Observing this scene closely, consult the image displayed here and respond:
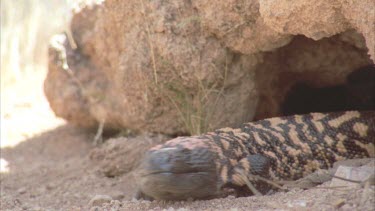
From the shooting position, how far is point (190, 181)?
2688mm

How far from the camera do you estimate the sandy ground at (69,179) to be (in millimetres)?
2291

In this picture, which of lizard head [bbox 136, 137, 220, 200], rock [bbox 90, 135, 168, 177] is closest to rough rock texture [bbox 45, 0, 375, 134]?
rock [bbox 90, 135, 168, 177]

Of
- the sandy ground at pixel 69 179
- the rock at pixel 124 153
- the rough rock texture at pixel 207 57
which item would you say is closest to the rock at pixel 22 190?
→ the sandy ground at pixel 69 179

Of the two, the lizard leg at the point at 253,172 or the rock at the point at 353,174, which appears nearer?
the rock at the point at 353,174

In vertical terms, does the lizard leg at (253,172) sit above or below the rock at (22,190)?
above

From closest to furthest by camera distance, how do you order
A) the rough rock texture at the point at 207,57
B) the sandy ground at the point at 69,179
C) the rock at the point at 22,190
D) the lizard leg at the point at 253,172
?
the sandy ground at the point at 69,179 < the lizard leg at the point at 253,172 < the rough rock texture at the point at 207,57 < the rock at the point at 22,190

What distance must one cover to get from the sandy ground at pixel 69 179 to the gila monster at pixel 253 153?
12 cm

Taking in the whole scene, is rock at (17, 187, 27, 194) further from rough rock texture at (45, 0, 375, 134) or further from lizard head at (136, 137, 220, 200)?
lizard head at (136, 137, 220, 200)

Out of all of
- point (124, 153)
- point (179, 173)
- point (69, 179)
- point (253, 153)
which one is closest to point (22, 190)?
point (69, 179)

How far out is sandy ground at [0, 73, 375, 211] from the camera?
229cm

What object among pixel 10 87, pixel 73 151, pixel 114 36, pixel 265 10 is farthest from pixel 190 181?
pixel 10 87

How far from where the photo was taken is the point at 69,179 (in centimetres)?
387

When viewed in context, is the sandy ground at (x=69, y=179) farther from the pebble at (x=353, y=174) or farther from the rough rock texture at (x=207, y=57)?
the rough rock texture at (x=207, y=57)

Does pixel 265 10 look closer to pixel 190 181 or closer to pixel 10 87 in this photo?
pixel 190 181
